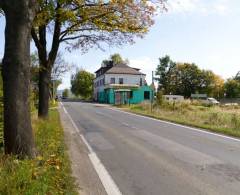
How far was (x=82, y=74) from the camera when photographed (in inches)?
4838

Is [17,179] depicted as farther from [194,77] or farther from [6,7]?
[194,77]

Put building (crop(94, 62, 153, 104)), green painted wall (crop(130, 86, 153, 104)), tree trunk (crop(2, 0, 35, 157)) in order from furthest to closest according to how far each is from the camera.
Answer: building (crop(94, 62, 153, 104)) < green painted wall (crop(130, 86, 153, 104)) < tree trunk (crop(2, 0, 35, 157))

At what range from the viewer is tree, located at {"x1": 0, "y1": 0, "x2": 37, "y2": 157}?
7.73 m

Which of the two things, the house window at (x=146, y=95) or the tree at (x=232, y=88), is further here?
the tree at (x=232, y=88)

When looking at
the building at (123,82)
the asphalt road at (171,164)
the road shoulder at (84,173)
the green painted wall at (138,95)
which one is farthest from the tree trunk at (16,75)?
the building at (123,82)

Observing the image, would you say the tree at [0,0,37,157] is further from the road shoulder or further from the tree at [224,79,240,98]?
the tree at [224,79,240,98]

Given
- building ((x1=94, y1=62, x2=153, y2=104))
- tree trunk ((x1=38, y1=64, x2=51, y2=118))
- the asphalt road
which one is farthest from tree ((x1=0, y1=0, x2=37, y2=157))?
building ((x1=94, y1=62, x2=153, y2=104))

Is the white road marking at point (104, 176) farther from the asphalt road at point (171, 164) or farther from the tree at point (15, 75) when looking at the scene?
the tree at point (15, 75)

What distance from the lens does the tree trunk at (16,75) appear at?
25.3 ft

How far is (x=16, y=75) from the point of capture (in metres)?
7.84

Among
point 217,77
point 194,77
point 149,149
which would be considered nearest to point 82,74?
point 194,77

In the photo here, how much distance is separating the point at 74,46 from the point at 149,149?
12447 mm

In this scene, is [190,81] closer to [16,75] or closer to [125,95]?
[125,95]

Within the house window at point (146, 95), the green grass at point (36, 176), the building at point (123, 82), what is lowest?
the green grass at point (36, 176)
